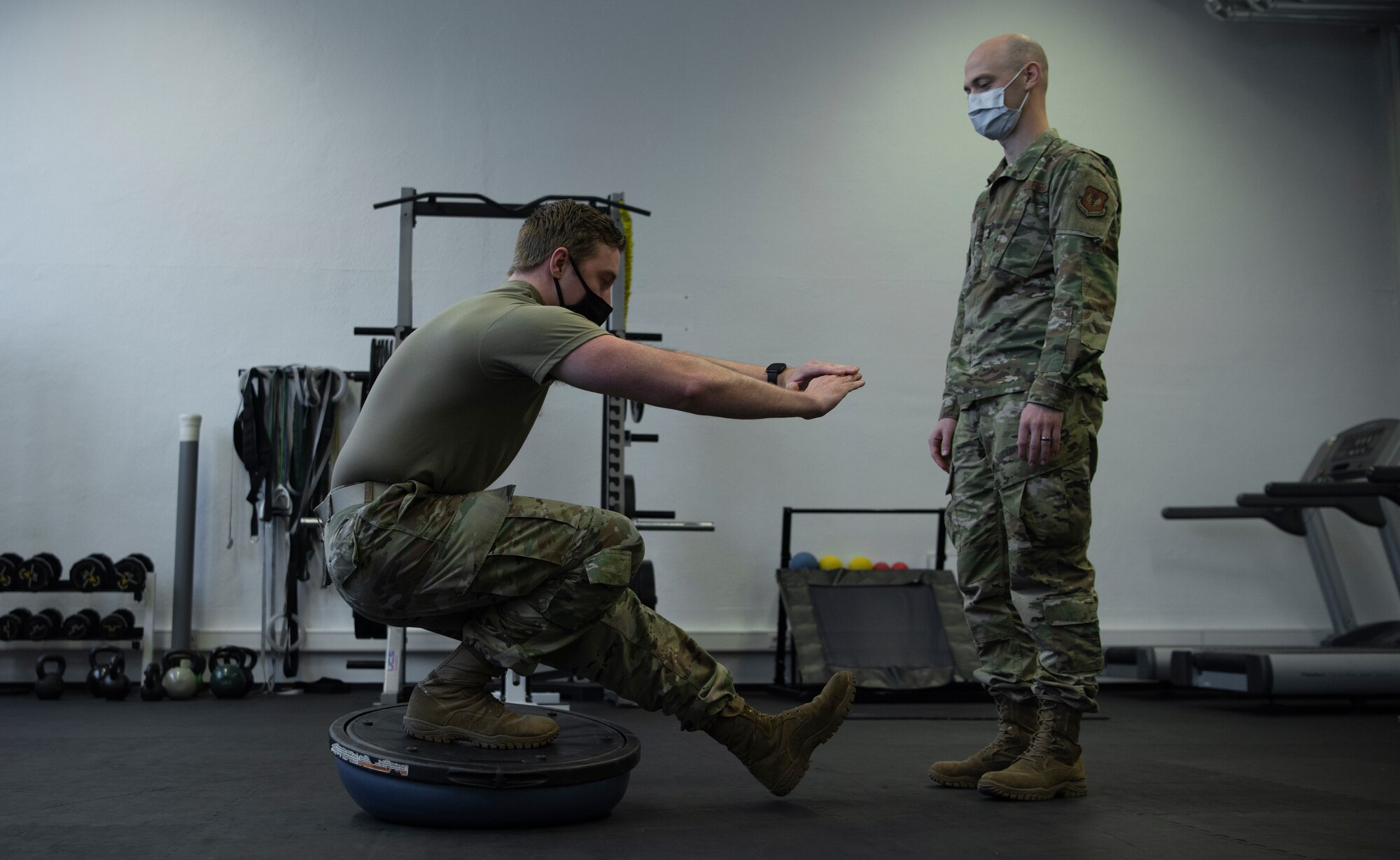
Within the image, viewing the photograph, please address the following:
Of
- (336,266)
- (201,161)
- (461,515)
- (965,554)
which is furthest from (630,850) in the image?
(201,161)

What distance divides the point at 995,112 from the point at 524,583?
1.51 meters

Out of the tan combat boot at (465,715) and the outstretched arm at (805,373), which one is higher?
the outstretched arm at (805,373)

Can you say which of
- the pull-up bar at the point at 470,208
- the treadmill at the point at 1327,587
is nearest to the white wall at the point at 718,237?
the treadmill at the point at 1327,587

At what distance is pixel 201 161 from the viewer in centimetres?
480

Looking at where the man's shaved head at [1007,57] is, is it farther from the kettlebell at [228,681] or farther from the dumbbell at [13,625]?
the dumbbell at [13,625]

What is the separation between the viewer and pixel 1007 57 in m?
2.44

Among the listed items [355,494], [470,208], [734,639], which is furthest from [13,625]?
[355,494]

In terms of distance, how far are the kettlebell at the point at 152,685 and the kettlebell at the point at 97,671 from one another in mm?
147

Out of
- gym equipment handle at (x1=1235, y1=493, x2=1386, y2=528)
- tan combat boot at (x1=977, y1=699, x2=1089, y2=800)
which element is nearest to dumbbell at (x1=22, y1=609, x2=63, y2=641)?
tan combat boot at (x1=977, y1=699, x2=1089, y2=800)

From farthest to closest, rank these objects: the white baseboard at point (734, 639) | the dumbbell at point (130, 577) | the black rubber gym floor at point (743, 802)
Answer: the white baseboard at point (734, 639) → the dumbbell at point (130, 577) → the black rubber gym floor at point (743, 802)

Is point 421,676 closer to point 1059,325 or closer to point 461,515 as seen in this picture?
point 461,515

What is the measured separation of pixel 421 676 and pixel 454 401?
2925 millimetres

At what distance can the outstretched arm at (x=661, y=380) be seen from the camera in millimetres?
1859

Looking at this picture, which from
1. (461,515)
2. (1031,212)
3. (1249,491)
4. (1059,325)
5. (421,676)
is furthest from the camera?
(1249,491)
